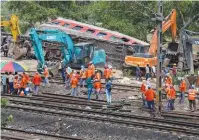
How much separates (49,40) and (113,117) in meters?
11.9

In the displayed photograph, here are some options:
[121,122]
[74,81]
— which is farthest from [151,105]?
[74,81]

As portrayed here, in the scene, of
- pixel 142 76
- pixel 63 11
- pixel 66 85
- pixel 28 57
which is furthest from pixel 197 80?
pixel 63 11

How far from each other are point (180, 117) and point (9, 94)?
31.7 ft

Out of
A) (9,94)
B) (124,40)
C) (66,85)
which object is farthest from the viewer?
(124,40)

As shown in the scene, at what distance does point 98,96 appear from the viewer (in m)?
27.1

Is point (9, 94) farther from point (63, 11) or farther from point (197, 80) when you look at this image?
point (63, 11)

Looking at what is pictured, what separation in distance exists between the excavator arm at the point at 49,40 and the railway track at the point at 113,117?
7574 millimetres

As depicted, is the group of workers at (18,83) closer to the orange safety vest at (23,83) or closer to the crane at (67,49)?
the orange safety vest at (23,83)

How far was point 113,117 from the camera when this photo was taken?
A: 22.4 meters

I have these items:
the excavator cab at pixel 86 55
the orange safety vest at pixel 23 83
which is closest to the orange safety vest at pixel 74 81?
the orange safety vest at pixel 23 83

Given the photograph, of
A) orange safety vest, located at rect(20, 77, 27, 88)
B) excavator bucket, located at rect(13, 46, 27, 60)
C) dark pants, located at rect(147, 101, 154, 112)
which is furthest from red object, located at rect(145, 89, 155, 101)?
excavator bucket, located at rect(13, 46, 27, 60)

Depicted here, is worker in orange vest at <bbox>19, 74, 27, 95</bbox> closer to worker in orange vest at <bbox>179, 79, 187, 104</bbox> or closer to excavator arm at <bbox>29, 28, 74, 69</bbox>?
excavator arm at <bbox>29, 28, 74, 69</bbox>

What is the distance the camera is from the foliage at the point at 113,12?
4294 centimetres

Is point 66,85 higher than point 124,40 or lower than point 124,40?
lower
